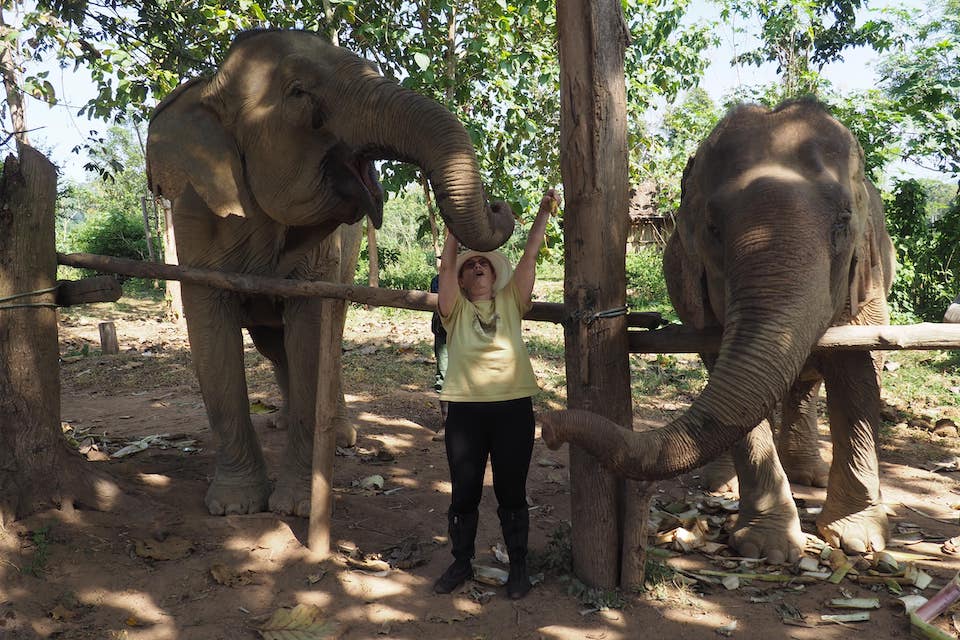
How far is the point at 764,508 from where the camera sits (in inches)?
161

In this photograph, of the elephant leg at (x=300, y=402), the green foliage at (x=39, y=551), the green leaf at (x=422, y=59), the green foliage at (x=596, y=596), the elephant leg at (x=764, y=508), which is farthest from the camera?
the green leaf at (x=422, y=59)

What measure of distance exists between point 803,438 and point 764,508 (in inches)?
58.8

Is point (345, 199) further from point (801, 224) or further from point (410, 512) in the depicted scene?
point (801, 224)

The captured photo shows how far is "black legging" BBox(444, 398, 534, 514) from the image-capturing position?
3.55m

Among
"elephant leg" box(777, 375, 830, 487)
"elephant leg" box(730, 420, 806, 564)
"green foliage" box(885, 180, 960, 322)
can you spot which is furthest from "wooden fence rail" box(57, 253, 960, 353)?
"green foliage" box(885, 180, 960, 322)

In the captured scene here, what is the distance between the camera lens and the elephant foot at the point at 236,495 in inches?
174

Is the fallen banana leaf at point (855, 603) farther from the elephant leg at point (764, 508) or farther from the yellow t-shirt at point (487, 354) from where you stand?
Answer: the yellow t-shirt at point (487, 354)

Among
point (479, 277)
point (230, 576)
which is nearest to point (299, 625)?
point (230, 576)

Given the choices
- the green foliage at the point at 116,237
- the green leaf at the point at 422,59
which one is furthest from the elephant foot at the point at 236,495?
the green foliage at the point at 116,237

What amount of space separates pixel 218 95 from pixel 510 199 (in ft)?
18.8

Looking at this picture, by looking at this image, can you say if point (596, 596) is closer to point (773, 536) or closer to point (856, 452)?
point (773, 536)

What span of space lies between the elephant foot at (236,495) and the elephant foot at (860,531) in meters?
3.23

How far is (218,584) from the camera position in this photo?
12.2ft

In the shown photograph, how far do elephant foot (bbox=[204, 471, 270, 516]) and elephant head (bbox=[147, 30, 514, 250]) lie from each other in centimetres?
154
